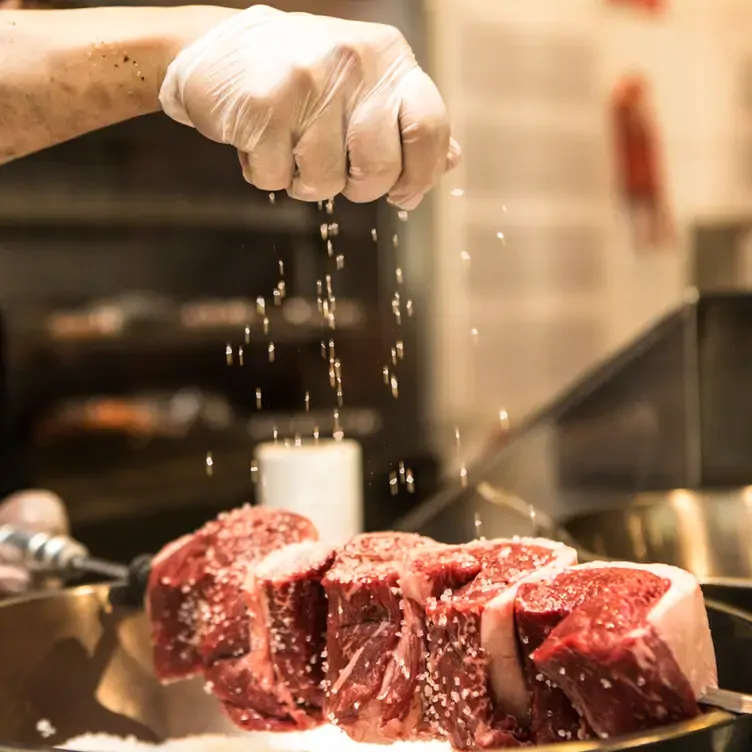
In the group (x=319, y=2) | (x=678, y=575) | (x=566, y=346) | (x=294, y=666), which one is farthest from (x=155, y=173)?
(x=678, y=575)

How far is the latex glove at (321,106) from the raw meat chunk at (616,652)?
0.40 m

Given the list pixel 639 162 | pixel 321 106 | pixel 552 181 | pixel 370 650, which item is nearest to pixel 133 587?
pixel 370 650

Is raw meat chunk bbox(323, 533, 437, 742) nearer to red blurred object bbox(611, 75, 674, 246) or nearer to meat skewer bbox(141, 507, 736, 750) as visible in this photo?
meat skewer bbox(141, 507, 736, 750)

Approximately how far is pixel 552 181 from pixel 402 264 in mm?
994

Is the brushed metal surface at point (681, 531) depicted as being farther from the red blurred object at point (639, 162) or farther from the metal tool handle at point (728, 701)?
the red blurred object at point (639, 162)

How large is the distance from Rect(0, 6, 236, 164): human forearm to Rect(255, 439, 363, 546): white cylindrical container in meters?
0.77

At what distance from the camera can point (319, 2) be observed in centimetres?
126

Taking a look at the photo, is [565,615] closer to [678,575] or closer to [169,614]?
[678,575]

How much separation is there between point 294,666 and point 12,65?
705 mm

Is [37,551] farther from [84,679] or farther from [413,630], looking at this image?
[413,630]

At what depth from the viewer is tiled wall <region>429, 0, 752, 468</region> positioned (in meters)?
4.84

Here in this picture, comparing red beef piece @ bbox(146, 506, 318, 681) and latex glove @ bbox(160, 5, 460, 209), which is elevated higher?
latex glove @ bbox(160, 5, 460, 209)

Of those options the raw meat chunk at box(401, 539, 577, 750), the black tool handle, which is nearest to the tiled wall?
the black tool handle

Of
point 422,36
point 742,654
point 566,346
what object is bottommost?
point 566,346
